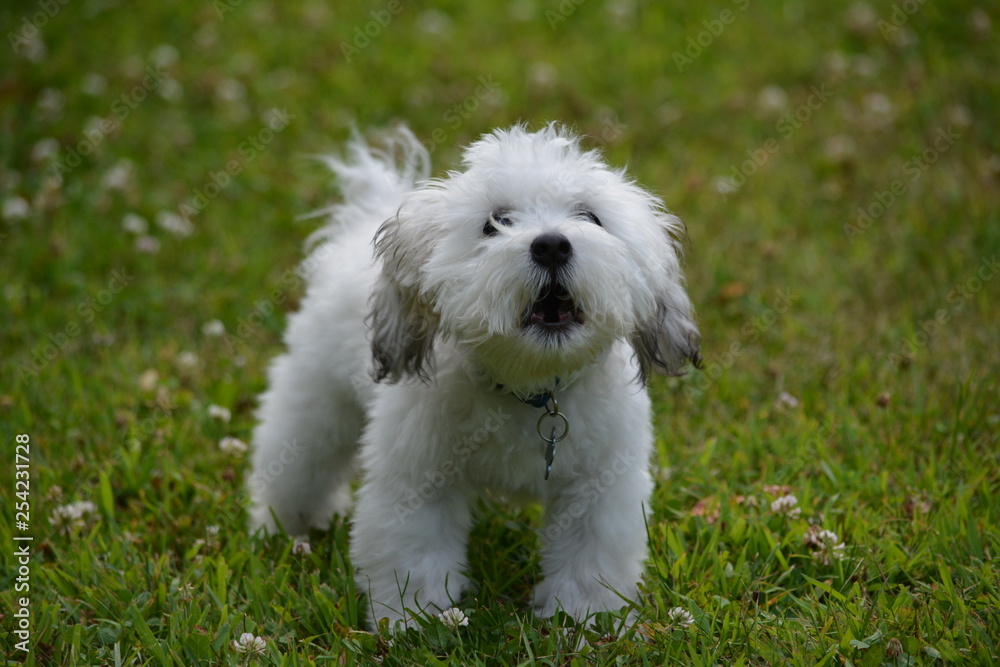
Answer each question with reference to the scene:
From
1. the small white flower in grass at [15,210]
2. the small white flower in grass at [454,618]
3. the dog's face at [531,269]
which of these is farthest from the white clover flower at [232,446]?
the small white flower in grass at [15,210]

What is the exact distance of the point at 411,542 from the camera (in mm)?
2883

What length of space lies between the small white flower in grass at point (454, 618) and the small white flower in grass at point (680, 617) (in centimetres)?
59

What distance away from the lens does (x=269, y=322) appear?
491 centimetres

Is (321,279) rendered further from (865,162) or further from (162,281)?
(865,162)

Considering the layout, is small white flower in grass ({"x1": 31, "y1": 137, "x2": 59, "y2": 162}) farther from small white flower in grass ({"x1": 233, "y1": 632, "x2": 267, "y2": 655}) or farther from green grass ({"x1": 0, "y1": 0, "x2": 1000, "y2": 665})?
small white flower in grass ({"x1": 233, "y1": 632, "x2": 267, "y2": 655})

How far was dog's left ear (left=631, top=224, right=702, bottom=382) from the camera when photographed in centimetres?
280

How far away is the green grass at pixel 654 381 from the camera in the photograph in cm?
294

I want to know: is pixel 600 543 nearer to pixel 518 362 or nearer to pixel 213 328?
pixel 518 362

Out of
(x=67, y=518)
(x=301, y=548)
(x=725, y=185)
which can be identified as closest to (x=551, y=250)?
(x=301, y=548)

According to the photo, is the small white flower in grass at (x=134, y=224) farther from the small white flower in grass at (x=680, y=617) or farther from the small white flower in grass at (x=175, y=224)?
the small white flower in grass at (x=680, y=617)

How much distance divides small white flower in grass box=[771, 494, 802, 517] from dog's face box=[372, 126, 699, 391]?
77 cm

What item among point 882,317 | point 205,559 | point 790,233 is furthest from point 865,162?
point 205,559

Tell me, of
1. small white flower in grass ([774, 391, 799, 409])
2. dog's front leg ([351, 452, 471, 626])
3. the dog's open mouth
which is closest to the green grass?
small white flower in grass ([774, 391, 799, 409])

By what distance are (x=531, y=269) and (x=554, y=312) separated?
16 centimetres
